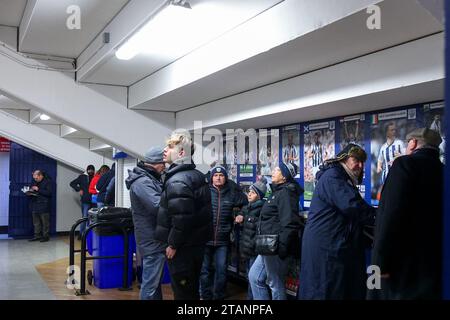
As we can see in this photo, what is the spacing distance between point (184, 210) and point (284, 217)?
3.91ft

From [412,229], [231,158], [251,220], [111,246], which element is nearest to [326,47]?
[412,229]

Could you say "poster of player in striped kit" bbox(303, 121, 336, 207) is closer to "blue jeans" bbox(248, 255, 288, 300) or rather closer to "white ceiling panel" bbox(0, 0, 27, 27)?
"blue jeans" bbox(248, 255, 288, 300)

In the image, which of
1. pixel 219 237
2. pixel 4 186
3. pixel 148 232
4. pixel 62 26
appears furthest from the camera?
pixel 4 186

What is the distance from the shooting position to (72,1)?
3.43 meters

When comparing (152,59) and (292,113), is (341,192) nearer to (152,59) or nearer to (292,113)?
(292,113)

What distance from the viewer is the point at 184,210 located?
313 centimetres

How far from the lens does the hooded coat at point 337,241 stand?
3.18 metres

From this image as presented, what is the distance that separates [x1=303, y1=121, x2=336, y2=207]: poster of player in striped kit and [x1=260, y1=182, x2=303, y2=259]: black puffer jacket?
55cm

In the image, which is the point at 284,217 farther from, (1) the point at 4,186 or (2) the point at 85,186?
(1) the point at 4,186

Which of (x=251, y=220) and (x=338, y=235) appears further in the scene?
(x=251, y=220)

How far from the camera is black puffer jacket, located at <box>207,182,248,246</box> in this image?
16.4ft

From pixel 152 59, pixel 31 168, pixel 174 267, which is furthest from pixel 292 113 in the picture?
pixel 31 168

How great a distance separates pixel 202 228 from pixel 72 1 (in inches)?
76.7

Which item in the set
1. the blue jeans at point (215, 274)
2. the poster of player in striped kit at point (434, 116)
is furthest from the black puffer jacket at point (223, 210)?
the poster of player in striped kit at point (434, 116)
